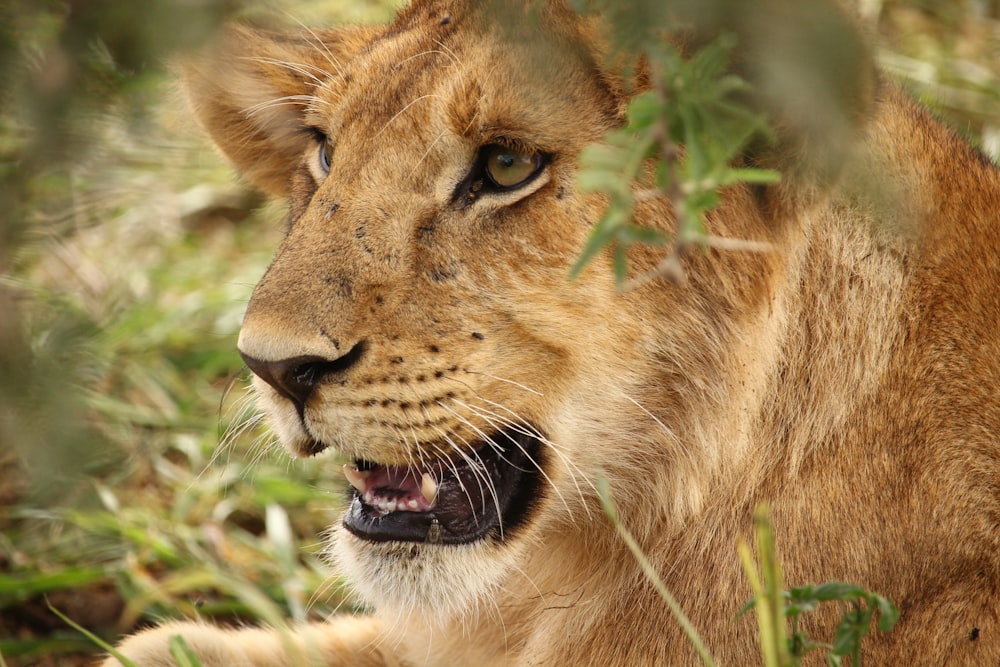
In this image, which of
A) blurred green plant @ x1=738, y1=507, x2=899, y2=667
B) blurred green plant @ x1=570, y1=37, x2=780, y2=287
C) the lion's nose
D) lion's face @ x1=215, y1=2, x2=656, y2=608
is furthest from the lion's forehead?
blurred green plant @ x1=738, y1=507, x2=899, y2=667

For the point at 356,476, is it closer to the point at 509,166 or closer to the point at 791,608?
the point at 509,166

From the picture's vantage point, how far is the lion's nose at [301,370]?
2.37 m

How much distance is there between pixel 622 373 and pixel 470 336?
33 cm

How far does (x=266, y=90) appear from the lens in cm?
335

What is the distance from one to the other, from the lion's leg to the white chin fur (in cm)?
68

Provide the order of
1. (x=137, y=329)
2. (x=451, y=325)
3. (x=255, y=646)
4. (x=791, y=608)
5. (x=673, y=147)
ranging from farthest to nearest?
(x=137, y=329) < (x=255, y=646) < (x=451, y=325) < (x=791, y=608) < (x=673, y=147)

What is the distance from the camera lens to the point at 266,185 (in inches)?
143

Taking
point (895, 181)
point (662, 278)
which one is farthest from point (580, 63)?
point (895, 181)

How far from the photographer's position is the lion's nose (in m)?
2.37

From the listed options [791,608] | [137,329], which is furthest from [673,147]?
[137,329]

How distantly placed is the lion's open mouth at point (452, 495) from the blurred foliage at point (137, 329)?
0.34 m

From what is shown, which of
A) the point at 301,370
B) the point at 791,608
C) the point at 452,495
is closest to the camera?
the point at 791,608

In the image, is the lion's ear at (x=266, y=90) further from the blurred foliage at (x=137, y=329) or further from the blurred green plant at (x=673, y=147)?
the blurred green plant at (x=673, y=147)

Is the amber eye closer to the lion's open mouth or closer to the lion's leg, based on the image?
the lion's open mouth
